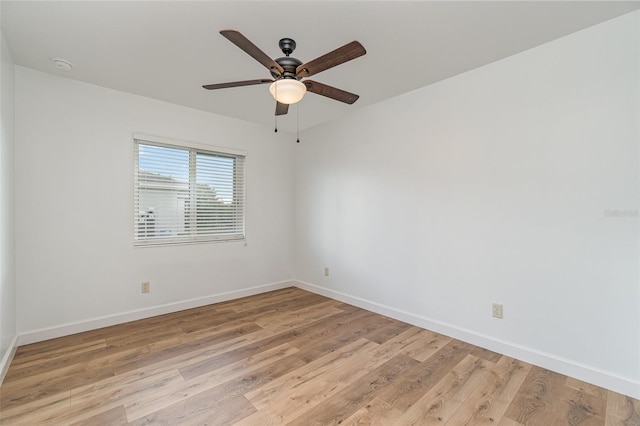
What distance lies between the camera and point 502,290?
8.20ft

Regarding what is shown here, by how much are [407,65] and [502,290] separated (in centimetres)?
213

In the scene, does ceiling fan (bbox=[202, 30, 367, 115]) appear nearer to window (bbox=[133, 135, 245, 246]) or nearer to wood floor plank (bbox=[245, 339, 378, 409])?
window (bbox=[133, 135, 245, 246])

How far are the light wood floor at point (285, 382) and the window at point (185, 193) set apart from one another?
1124mm

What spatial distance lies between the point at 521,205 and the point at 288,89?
6.83ft

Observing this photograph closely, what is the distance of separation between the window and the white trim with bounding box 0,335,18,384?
4.02 ft

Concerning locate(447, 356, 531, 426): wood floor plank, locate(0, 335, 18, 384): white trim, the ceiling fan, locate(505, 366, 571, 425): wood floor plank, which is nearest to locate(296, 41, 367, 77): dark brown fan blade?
the ceiling fan

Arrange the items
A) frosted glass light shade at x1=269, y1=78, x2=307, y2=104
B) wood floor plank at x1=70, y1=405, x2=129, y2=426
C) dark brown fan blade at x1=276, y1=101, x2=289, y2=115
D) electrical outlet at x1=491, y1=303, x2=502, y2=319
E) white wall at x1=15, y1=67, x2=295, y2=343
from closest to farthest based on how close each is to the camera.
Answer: wood floor plank at x1=70, y1=405, x2=129, y2=426 < frosted glass light shade at x1=269, y1=78, x2=307, y2=104 < dark brown fan blade at x1=276, y1=101, x2=289, y2=115 < electrical outlet at x1=491, y1=303, x2=502, y2=319 < white wall at x1=15, y1=67, x2=295, y2=343

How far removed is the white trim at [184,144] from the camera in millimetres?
3228

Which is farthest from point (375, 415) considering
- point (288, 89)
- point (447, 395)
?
point (288, 89)

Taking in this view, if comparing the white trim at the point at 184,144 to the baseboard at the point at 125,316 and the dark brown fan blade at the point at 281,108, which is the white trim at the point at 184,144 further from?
the baseboard at the point at 125,316

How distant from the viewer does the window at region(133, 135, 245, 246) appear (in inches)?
129

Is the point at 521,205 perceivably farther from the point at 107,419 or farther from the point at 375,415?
the point at 107,419

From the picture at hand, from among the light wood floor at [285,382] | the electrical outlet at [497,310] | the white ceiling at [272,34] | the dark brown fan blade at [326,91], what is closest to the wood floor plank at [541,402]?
the light wood floor at [285,382]

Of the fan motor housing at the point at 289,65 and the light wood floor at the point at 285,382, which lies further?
the fan motor housing at the point at 289,65
